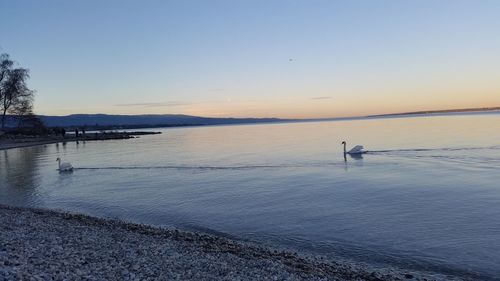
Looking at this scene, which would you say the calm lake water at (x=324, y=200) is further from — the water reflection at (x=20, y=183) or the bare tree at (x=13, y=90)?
the bare tree at (x=13, y=90)

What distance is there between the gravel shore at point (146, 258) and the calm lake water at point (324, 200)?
1317mm

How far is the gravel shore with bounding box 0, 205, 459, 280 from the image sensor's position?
8.66m

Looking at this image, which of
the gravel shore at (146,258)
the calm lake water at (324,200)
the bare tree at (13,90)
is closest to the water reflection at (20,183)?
the calm lake water at (324,200)

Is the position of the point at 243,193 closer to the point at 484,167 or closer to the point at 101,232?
the point at 101,232

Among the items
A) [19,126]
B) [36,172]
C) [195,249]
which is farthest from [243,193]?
[19,126]

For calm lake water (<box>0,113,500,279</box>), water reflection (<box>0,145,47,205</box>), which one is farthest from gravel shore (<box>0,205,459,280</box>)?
water reflection (<box>0,145,47,205</box>)

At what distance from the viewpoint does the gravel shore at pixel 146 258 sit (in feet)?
28.4

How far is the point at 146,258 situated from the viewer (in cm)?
1011

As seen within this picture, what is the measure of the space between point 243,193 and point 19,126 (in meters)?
76.4

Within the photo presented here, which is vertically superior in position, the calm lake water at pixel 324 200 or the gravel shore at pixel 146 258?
the gravel shore at pixel 146 258

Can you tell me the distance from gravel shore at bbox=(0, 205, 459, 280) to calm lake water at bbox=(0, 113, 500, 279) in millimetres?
1317

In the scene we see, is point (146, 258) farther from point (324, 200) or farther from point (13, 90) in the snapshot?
point (13, 90)

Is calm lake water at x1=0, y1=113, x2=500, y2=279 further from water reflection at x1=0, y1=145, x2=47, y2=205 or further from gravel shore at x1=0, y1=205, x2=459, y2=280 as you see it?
gravel shore at x1=0, y1=205, x2=459, y2=280

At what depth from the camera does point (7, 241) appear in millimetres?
10898
